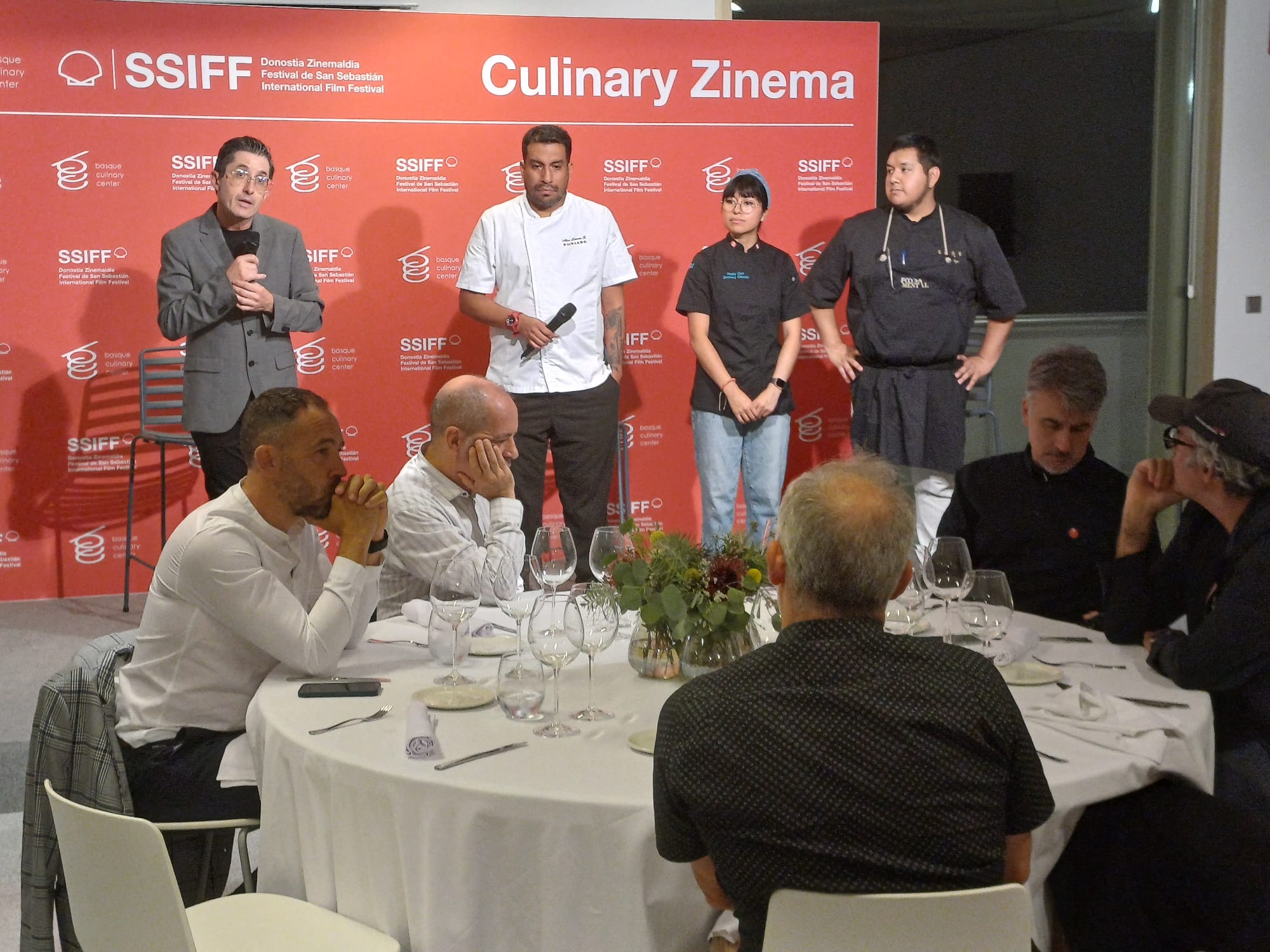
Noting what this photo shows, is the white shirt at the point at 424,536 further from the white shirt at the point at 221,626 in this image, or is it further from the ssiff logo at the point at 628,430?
the ssiff logo at the point at 628,430

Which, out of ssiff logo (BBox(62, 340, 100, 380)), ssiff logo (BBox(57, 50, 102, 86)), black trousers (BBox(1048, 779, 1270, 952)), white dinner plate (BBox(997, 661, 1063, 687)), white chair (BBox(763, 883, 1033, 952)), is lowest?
black trousers (BBox(1048, 779, 1270, 952))

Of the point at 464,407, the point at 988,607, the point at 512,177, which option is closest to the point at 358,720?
the point at 988,607

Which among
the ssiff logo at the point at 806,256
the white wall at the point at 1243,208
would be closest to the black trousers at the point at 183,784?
the ssiff logo at the point at 806,256

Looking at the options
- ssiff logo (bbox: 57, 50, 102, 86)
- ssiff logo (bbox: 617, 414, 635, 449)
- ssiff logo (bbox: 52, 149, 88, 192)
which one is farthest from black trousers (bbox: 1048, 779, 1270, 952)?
ssiff logo (bbox: 57, 50, 102, 86)

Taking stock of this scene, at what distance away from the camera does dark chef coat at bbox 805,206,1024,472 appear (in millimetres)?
5180

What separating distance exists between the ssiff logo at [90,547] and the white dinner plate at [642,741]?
4207mm

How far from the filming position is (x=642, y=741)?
1.92 meters

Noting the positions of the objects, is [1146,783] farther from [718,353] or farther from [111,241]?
[111,241]

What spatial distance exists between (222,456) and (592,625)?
3.26 m

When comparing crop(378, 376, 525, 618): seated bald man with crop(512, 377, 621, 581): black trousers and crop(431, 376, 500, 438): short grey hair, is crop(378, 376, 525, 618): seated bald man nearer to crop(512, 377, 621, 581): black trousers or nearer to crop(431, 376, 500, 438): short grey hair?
crop(431, 376, 500, 438): short grey hair

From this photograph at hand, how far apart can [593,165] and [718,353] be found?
108 cm

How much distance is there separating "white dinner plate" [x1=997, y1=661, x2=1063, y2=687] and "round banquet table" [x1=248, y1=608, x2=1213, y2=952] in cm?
7

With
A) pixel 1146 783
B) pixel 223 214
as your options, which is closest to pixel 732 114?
pixel 223 214

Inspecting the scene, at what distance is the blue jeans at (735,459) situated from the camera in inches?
217
